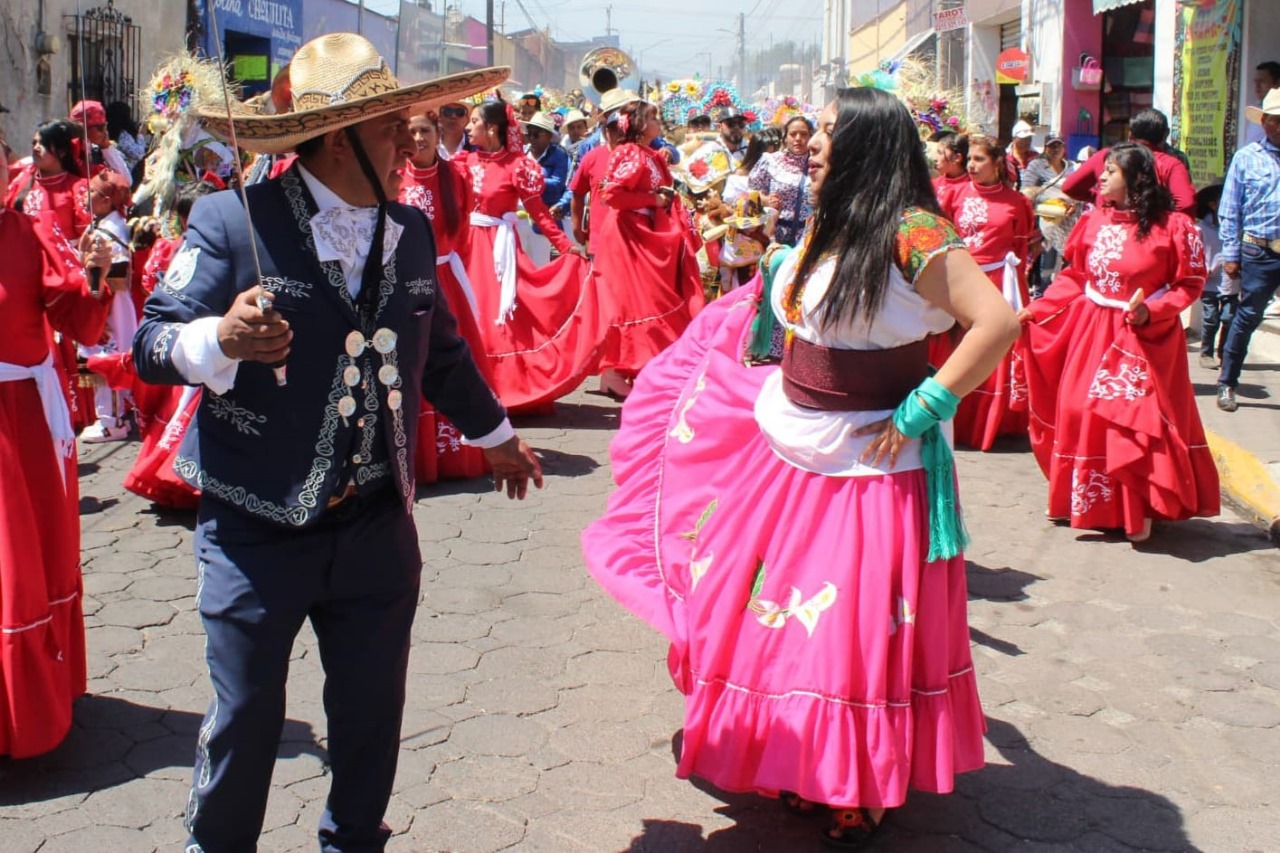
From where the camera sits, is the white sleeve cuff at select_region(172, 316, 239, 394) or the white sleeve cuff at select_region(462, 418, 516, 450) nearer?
the white sleeve cuff at select_region(172, 316, 239, 394)

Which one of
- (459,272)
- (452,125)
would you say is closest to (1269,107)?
(452,125)

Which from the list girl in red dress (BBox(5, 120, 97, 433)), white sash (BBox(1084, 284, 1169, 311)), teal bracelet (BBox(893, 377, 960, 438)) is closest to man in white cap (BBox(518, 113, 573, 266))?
girl in red dress (BBox(5, 120, 97, 433))

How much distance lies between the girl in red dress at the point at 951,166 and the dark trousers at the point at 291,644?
5594mm

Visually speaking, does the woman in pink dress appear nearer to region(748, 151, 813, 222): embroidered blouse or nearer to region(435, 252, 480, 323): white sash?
region(435, 252, 480, 323): white sash

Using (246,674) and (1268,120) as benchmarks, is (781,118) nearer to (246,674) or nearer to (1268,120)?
(1268,120)

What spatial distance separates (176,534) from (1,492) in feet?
8.55

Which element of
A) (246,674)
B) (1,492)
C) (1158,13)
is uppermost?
(1158,13)

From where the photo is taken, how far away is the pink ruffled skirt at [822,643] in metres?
3.21

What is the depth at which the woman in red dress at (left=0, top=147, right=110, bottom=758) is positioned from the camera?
3699 mm

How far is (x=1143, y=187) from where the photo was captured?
19.7 ft

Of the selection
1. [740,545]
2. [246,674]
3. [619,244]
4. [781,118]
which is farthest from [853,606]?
[781,118]

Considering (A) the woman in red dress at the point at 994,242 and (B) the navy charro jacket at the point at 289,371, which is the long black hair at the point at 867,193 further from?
(A) the woman in red dress at the point at 994,242

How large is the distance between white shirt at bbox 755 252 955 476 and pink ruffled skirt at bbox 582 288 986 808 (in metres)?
0.04

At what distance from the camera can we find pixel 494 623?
16.6 feet
